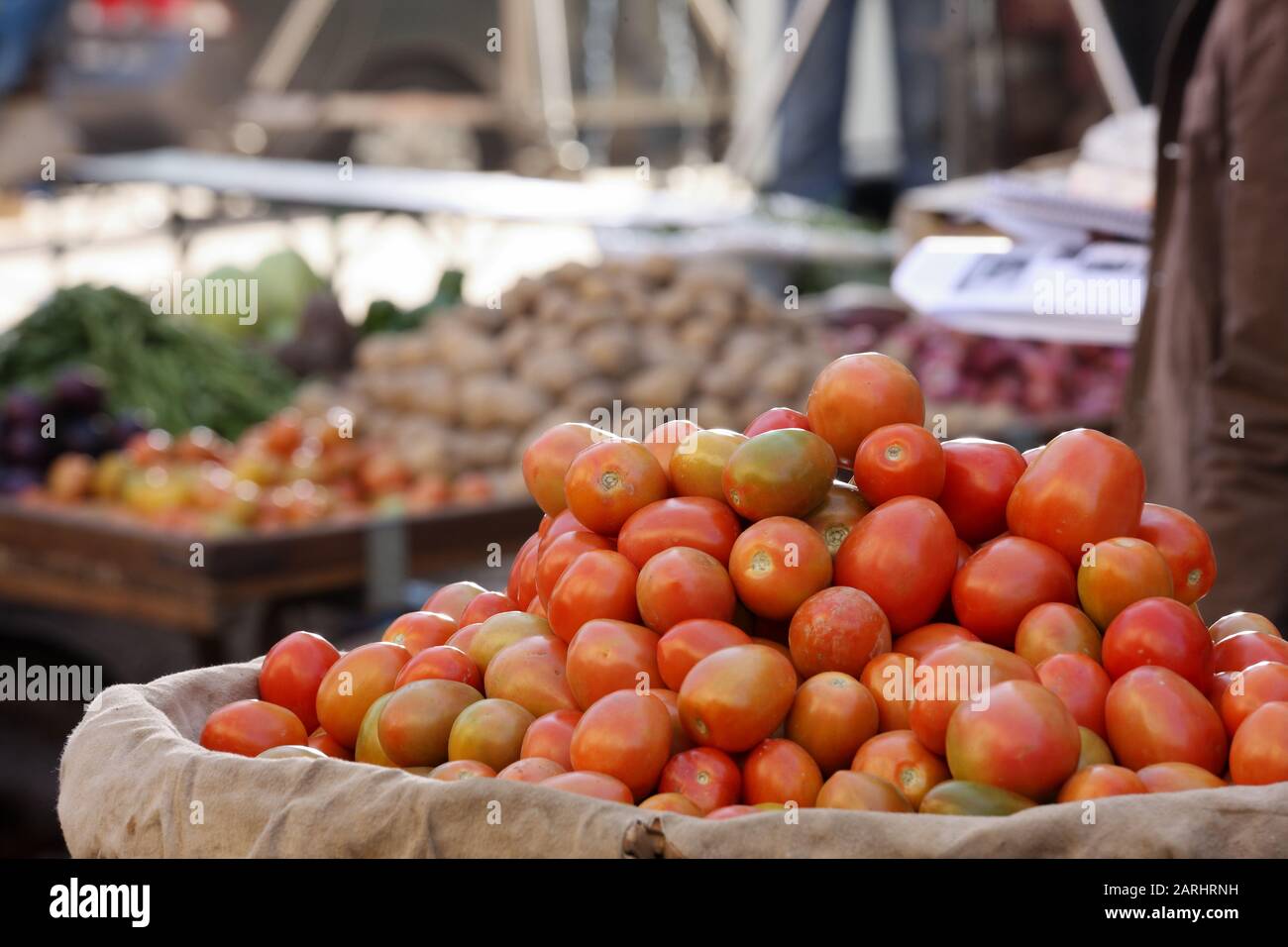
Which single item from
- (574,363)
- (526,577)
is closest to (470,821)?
(526,577)

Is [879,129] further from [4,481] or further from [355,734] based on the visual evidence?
[355,734]

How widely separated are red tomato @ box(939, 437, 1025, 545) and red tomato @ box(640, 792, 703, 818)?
0.50 metres

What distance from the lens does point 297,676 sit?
1.73 metres

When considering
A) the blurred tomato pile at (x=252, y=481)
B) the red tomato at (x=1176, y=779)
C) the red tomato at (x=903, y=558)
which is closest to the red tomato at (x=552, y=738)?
the red tomato at (x=903, y=558)

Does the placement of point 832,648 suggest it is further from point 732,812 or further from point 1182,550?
point 1182,550

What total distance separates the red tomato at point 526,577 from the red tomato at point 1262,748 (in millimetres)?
782

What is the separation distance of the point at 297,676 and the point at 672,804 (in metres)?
0.56

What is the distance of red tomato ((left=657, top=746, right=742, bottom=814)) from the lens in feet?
4.70

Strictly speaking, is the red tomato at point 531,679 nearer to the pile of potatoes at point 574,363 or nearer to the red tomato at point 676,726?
the red tomato at point 676,726

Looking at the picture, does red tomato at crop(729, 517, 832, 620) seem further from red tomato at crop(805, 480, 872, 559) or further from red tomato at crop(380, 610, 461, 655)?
red tomato at crop(380, 610, 461, 655)

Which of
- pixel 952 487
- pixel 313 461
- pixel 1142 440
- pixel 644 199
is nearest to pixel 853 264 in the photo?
pixel 644 199

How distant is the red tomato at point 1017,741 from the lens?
1.35m

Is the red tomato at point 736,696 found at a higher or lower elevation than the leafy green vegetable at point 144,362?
lower

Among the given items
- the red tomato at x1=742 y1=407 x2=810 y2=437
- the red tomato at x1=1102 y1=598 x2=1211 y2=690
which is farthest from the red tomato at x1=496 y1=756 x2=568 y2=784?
the red tomato at x1=1102 y1=598 x2=1211 y2=690
